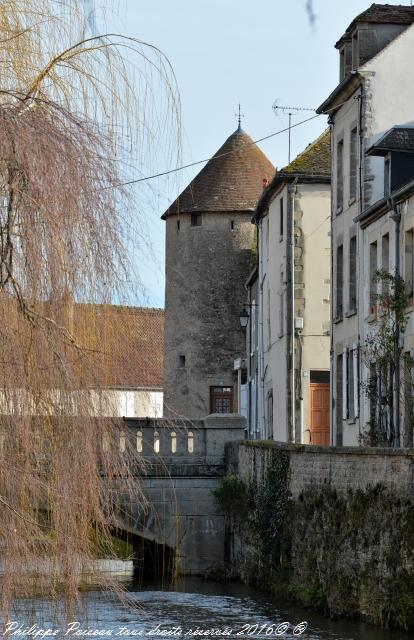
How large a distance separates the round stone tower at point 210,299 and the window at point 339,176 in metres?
19.9

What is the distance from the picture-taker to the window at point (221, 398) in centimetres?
4962

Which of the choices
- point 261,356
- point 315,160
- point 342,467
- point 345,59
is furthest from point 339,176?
point 342,467

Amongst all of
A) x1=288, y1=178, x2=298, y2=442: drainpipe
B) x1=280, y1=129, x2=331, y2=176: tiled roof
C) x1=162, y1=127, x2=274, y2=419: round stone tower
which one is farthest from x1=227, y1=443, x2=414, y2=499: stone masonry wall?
x1=162, y1=127, x2=274, y2=419: round stone tower

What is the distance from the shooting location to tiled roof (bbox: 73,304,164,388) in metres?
7.82

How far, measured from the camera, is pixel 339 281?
28.9 metres

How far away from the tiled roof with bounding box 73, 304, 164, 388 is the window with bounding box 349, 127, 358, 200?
1998 centimetres

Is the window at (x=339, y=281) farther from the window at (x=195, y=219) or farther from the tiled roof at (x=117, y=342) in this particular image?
the window at (x=195, y=219)

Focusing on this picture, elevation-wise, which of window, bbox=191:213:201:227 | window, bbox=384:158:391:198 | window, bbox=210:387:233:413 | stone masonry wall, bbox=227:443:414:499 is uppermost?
window, bbox=191:213:201:227

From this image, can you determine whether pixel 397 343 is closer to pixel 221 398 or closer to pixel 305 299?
pixel 305 299

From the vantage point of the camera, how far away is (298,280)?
3347 cm

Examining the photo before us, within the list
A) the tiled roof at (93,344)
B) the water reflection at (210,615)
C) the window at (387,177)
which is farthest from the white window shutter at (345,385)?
the tiled roof at (93,344)

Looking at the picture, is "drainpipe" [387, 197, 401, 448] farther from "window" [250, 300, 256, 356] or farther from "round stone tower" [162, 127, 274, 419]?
"round stone tower" [162, 127, 274, 419]

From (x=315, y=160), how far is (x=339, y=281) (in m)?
6.19

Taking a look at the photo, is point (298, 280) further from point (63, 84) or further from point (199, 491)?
point (63, 84)
